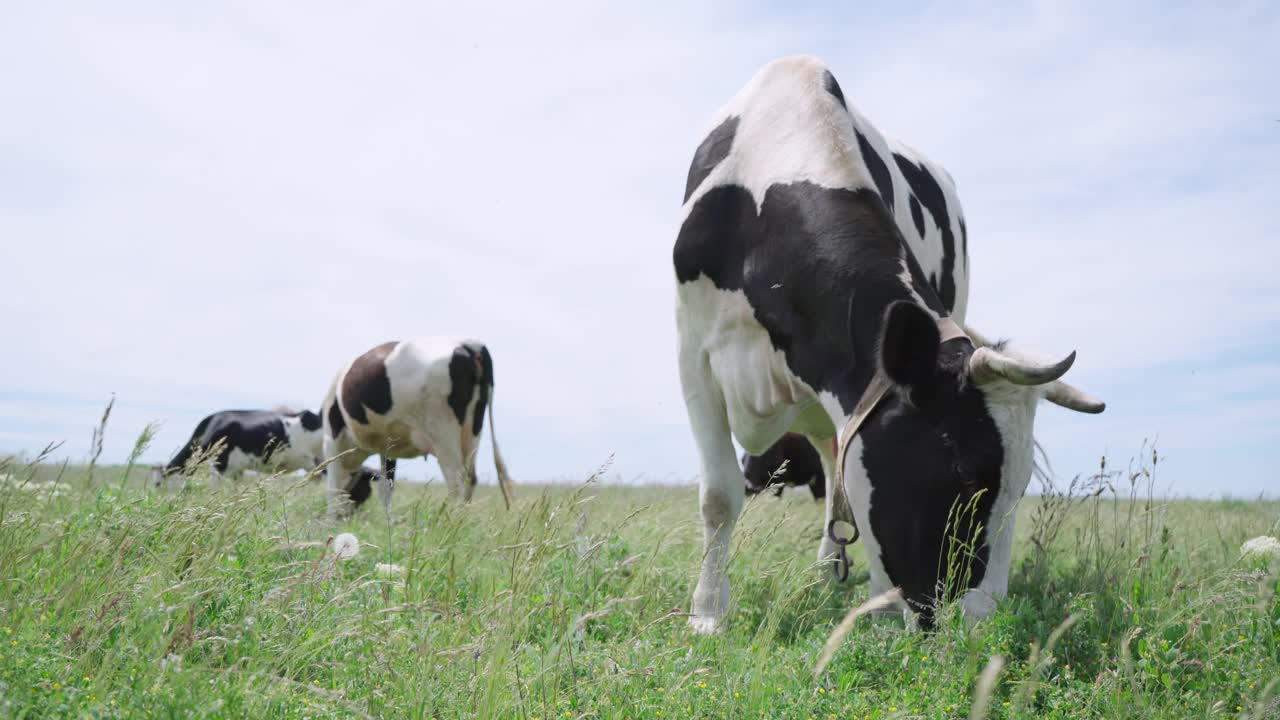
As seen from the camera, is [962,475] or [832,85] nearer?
[962,475]

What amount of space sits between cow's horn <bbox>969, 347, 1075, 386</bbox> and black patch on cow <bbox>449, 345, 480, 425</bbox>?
933cm

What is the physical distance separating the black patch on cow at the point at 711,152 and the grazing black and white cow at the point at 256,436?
16.7 meters

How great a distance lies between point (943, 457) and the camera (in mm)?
3785

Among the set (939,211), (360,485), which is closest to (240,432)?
(360,485)

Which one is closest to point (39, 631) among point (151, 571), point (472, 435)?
point (151, 571)

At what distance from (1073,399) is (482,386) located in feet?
30.8

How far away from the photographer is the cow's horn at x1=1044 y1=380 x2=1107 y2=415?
13.5 feet

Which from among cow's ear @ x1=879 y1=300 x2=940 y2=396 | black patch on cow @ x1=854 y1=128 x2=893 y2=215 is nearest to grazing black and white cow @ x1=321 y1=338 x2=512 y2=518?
black patch on cow @ x1=854 y1=128 x2=893 y2=215

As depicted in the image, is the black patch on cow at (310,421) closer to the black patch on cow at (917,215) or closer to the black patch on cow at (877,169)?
the black patch on cow at (917,215)

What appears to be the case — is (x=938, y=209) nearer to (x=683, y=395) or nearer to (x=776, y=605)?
(x=683, y=395)

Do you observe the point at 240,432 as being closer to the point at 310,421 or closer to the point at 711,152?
the point at 310,421

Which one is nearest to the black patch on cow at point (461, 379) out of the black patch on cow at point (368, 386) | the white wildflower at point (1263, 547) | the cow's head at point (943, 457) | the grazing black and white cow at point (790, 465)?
the black patch on cow at point (368, 386)

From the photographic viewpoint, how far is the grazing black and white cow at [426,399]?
40.0 feet

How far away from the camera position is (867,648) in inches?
151
